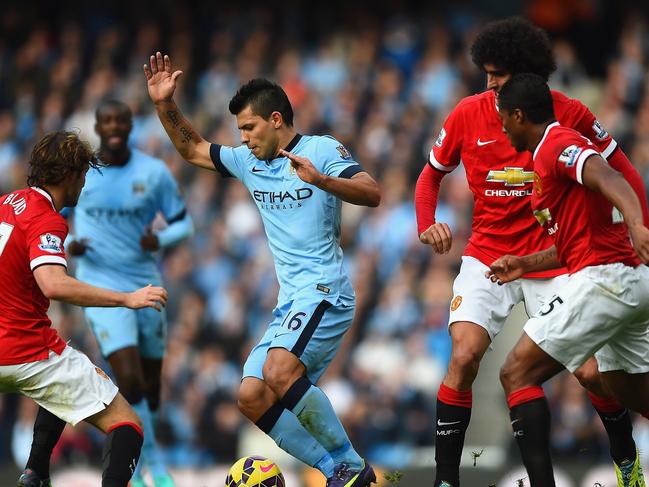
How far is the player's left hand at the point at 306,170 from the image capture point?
6.69 metres

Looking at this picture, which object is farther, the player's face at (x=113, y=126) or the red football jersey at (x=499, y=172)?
the player's face at (x=113, y=126)

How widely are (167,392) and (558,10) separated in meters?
7.44

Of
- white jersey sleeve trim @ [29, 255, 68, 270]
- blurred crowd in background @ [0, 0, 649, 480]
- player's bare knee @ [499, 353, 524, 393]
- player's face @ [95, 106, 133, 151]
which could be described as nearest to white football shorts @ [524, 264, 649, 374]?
player's bare knee @ [499, 353, 524, 393]

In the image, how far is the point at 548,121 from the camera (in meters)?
6.41

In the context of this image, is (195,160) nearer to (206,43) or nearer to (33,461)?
(33,461)

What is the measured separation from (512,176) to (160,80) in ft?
7.83

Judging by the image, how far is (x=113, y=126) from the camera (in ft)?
30.7

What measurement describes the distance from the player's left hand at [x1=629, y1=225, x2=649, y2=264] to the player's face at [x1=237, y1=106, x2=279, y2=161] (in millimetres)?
2559

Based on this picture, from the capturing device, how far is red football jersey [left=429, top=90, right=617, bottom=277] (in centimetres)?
712

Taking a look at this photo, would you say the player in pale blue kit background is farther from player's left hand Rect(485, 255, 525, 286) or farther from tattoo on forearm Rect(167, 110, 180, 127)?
player's left hand Rect(485, 255, 525, 286)

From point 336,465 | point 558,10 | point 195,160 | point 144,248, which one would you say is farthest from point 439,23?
point 336,465

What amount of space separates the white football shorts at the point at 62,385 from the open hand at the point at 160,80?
73.8 inches

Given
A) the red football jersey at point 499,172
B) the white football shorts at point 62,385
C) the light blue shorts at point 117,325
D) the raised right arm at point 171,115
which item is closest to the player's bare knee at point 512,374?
the red football jersey at point 499,172

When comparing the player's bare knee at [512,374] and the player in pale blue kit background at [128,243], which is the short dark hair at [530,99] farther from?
the player in pale blue kit background at [128,243]
